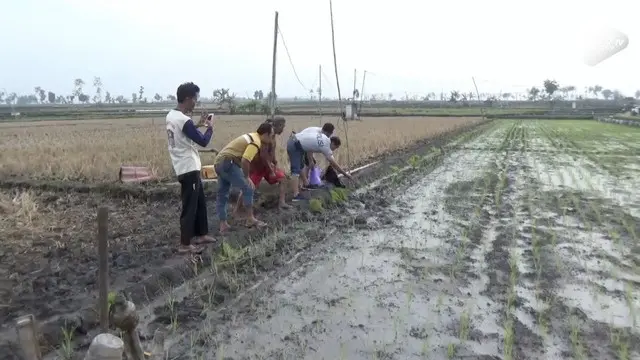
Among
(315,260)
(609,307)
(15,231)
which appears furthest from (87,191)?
(609,307)

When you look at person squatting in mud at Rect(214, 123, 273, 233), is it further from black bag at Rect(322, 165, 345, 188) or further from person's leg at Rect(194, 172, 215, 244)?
black bag at Rect(322, 165, 345, 188)

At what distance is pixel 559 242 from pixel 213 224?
3.72 m

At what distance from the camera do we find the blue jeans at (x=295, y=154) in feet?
21.4

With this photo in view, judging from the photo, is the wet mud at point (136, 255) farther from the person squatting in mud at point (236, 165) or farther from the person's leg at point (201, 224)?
the person squatting in mud at point (236, 165)

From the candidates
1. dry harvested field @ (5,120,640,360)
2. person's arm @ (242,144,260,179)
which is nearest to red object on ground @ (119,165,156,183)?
dry harvested field @ (5,120,640,360)

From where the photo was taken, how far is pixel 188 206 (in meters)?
4.37

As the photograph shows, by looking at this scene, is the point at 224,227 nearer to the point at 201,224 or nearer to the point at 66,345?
the point at 201,224

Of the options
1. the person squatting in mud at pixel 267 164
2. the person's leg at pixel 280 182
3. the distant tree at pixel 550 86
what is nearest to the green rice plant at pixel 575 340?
the person squatting in mud at pixel 267 164

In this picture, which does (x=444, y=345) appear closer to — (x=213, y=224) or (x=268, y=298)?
(x=268, y=298)

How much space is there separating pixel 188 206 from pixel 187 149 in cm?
50

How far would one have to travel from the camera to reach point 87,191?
753 centimetres

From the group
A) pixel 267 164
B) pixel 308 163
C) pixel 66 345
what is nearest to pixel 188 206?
pixel 267 164

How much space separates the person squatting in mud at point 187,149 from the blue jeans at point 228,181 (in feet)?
1.74

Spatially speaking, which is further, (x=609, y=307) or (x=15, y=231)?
(x=15, y=231)
